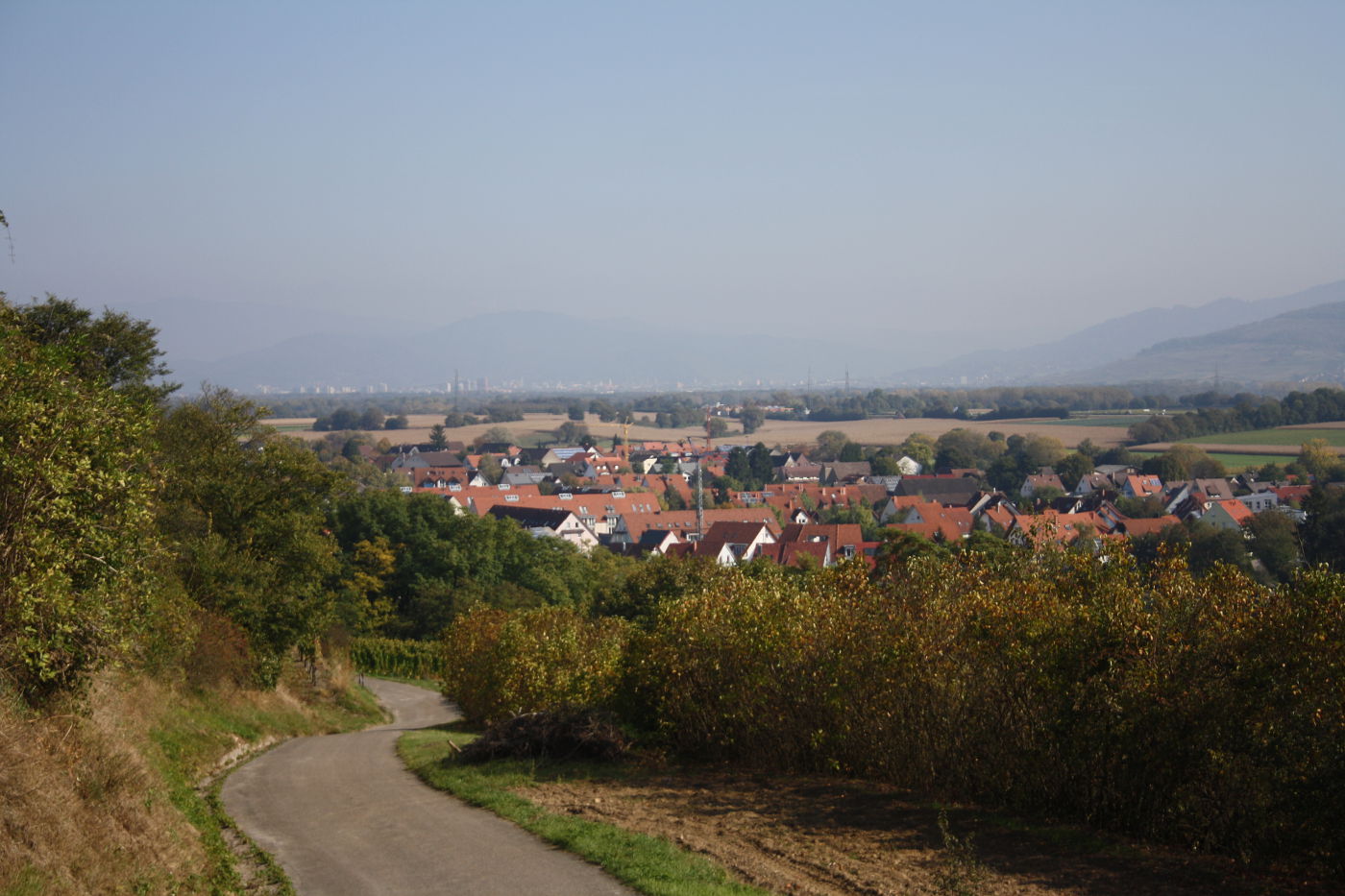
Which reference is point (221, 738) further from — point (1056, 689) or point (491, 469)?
point (491, 469)

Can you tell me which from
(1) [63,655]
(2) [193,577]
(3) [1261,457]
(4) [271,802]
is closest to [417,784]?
(4) [271,802]

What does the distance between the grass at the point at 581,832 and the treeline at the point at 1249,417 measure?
117454 millimetres

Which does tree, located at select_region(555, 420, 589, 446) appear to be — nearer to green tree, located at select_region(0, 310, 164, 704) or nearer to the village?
the village

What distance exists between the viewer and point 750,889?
8781 mm

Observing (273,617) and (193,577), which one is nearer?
(193,577)

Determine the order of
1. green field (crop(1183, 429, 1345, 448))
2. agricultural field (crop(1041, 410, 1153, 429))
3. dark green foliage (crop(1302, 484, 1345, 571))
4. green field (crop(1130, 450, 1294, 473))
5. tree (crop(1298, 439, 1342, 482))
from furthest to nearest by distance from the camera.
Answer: agricultural field (crop(1041, 410, 1153, 429)) → green field (crop(1183, 429, 1345, 448)) → green field (crop(1130, 450, 1294, 473)) → tree (crop(1298, 439, 1342, 482)) → dark green foliage (crop(1302, 484, 1345, 571))

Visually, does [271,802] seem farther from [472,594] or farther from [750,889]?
[472,594]

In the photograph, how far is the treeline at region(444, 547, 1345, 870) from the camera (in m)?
9.10

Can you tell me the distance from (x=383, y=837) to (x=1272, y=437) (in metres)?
113

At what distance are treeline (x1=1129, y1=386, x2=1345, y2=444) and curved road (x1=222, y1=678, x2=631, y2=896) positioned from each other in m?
118

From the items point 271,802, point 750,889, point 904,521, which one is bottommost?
point 904,521

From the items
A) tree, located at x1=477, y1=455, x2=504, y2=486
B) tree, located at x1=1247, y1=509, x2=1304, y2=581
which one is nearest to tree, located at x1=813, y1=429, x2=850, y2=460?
tree, located at x1=477, y1=455, x2=504, y2=486

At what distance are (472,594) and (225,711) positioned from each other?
29.8 m

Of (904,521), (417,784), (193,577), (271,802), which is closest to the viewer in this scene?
(271,802)
